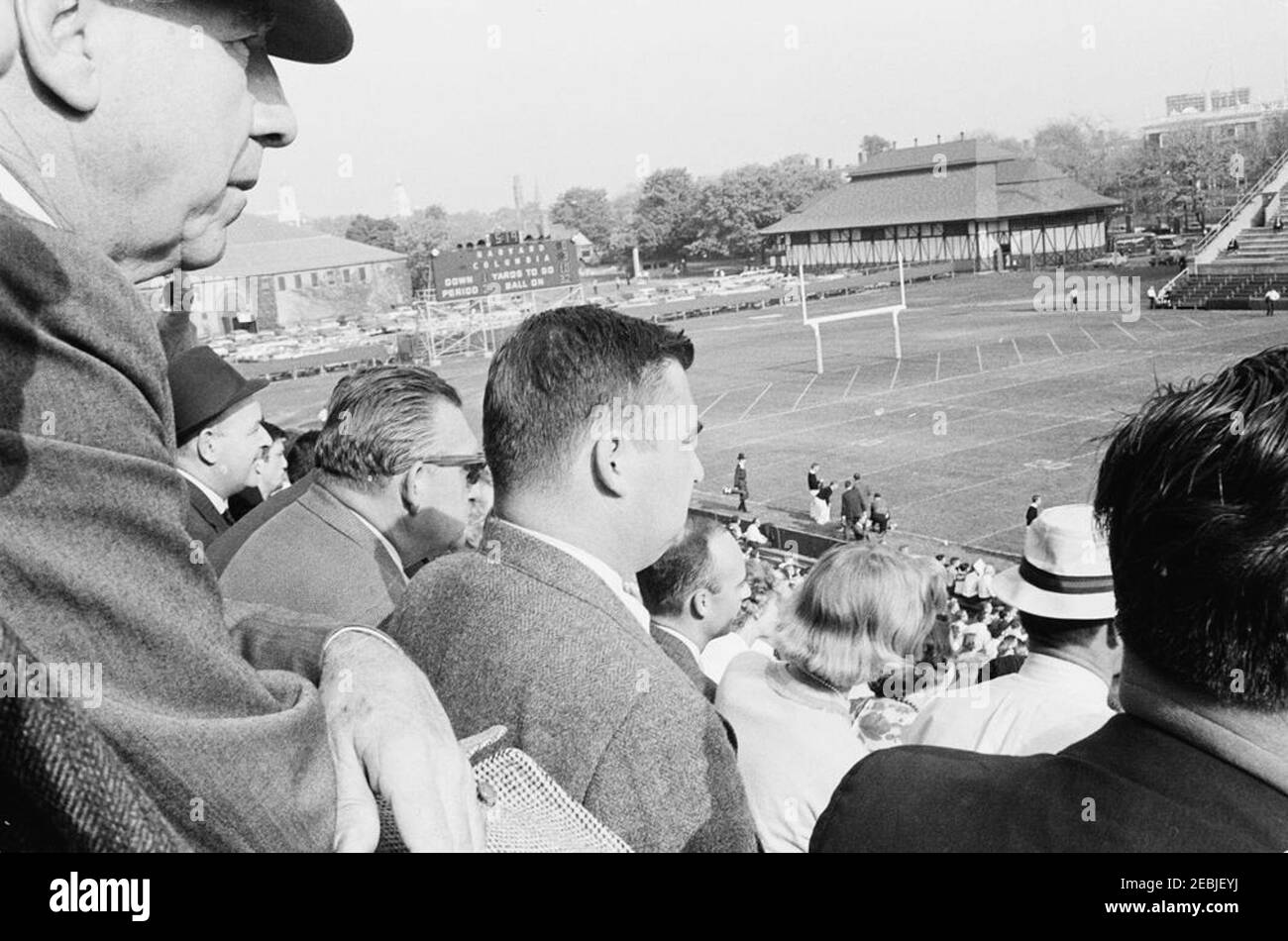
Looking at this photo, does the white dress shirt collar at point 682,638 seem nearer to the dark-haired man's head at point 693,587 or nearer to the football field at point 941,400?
the dark-haired man's head at point 693,587

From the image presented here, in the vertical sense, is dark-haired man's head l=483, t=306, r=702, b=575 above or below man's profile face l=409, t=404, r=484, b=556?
above

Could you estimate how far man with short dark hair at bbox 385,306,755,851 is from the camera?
184cm

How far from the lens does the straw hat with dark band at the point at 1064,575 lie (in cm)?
354

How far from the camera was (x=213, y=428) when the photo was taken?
5.31m

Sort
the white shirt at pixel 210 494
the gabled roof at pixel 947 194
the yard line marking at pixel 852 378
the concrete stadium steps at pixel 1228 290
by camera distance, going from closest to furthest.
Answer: the white shirt at pixel 210 494 → the yard line marking at pixel 852 378 → the concrete stadium steps at pixel 1228 290 → the gabled roof at pixel 947 194

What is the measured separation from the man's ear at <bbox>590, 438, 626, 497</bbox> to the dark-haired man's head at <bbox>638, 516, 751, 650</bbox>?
1918 mm

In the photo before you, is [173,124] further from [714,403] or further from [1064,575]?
[714,403]

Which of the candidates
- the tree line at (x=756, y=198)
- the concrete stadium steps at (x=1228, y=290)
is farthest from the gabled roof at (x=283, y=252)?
the concrete stadium steps at (x=1228, y=290)

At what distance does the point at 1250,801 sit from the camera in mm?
1547

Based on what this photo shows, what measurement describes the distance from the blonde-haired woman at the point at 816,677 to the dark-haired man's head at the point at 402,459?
1192 mm
